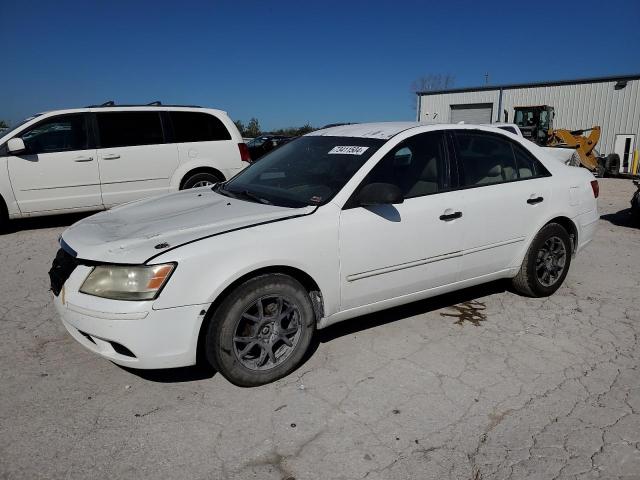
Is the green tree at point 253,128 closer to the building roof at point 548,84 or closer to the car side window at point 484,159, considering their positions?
the building roof at point 548,84

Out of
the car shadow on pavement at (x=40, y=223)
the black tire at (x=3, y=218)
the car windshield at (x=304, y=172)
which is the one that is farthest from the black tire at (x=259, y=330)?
the car shadow on pavement at (x=40, y=223)

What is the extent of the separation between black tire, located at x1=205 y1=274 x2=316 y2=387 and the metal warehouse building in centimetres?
2249

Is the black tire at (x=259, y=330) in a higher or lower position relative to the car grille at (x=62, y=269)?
lower

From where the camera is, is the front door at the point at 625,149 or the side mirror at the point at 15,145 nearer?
the side mirror at the point at 15,145

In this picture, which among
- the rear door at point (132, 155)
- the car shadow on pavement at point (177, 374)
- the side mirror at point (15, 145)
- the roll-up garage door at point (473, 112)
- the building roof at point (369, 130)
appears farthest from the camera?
the roll-up garage door at point (473, 112)

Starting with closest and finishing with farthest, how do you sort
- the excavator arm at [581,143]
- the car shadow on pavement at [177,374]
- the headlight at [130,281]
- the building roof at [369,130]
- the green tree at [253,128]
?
the headlight at [130,281] < the car shadow on pavement at [177,374] < the building roof at [369,130] < the excavator arm at [581,143] < the green tree at [253,128]

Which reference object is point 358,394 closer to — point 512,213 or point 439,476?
point 439,476

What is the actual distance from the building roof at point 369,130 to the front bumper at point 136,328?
74.4 inches

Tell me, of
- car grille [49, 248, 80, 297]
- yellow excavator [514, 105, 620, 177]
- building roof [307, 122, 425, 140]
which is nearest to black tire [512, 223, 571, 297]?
building roof [307, 122, 425, 140]

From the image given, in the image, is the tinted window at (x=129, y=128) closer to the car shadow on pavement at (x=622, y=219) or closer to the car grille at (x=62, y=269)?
the car grille at (x=62, y=269)

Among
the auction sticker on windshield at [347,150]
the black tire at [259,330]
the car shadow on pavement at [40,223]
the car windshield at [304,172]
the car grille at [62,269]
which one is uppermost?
the auction sticker on windshield at [347,150]

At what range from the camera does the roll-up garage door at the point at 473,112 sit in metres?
29.5

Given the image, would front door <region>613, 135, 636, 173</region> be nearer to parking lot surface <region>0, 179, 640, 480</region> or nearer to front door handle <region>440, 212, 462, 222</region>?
parking lot surface <region>0, 179, 640, 480</region>

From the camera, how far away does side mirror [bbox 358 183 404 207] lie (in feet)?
10.5
